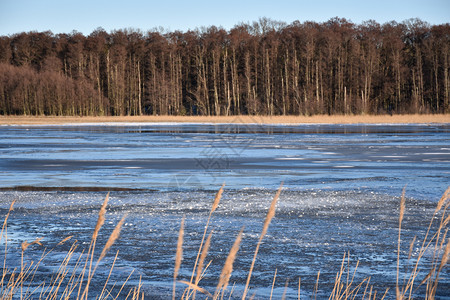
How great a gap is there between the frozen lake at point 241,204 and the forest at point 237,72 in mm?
45605

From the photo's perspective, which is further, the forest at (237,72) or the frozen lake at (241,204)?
the forest at (237,72)

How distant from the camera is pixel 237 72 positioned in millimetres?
82625

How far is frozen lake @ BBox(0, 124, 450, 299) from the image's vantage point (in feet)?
20.6

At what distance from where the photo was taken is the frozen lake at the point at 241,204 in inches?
248

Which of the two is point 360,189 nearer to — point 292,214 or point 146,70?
point 292,214

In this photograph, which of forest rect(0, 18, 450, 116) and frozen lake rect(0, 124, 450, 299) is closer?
frozen lake rect(0, 124, 450, 299)

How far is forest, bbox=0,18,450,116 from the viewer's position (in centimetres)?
7325

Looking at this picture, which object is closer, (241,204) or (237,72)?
(241,204)

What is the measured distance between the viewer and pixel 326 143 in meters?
26.3

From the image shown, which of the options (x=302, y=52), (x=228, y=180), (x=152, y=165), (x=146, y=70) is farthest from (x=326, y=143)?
(x=146, y=70)

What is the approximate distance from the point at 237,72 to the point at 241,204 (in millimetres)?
73233

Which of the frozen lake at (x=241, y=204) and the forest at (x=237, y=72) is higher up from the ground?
the forest at (x=237, y=72)

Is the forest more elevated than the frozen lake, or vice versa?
the forest

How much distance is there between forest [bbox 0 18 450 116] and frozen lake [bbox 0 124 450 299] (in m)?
45.6
